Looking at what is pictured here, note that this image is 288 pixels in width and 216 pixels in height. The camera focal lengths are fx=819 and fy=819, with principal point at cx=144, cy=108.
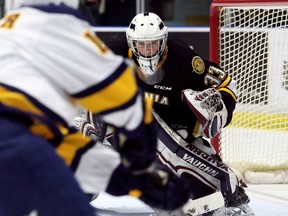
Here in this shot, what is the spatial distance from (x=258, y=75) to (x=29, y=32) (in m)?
2.77

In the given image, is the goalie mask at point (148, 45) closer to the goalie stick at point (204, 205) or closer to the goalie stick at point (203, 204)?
the goalie stick at point (203, 204)

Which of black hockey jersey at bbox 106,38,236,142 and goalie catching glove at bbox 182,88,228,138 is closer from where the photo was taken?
goalie catching glove at bbox 182,88,228,138

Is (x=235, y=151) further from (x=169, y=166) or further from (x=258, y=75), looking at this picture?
(x=169, y=166)

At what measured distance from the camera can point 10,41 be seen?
1.83 metres

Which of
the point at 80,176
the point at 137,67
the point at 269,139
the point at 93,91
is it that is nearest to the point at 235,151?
the point at 269,139

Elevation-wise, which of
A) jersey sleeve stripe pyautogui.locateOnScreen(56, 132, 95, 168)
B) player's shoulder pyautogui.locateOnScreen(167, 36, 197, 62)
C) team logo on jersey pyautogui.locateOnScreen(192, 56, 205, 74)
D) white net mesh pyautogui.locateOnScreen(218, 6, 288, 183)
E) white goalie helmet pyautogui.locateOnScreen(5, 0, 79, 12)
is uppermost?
white goalie helmet pyautogui.locateOnScreen(5, 0, 79, 12)

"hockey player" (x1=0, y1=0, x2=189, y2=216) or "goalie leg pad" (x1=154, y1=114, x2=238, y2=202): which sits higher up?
"hockey player" (x1=0, y1=0, x2=189, y2=216)

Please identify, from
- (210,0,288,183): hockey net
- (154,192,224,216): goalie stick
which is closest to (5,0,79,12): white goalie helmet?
(154,192,224,216): goalie stick

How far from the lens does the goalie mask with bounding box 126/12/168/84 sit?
322 cm

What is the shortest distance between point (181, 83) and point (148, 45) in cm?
21

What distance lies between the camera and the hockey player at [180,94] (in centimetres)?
323

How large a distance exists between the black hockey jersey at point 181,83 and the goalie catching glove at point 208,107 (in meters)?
0.05

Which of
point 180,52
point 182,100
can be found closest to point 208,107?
point 182,100

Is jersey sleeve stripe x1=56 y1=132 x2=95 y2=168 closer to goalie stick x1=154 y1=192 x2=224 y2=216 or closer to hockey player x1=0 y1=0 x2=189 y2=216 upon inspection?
hockey player x1=0 y1=0 x2=189 y2=216
